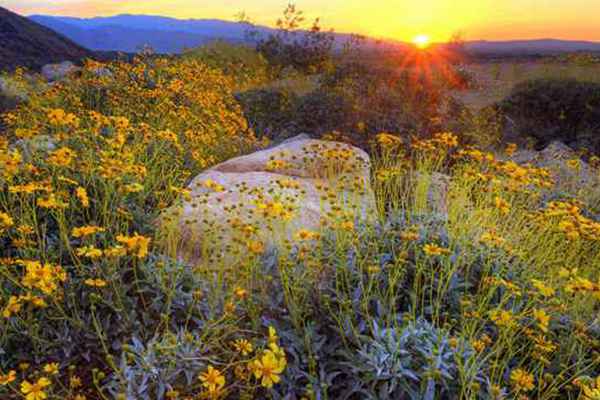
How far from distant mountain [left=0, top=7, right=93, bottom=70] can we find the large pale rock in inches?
1016

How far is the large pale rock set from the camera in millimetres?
3404

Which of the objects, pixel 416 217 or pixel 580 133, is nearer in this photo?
pixel 416 217

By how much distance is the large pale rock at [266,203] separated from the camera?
340 cm

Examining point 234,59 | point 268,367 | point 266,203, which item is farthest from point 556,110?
point 268,367

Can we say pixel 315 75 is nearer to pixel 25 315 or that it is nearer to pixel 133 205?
pixel 133 205

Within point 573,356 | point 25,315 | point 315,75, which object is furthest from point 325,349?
point 315,75

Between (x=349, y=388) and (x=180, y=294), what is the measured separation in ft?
3.77

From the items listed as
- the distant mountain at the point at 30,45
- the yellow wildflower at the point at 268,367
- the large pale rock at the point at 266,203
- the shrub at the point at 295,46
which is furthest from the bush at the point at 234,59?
the distant mountain at the point at 30,45

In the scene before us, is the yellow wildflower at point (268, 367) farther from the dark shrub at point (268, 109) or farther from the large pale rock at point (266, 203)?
the dark shrub at point (268, 109)

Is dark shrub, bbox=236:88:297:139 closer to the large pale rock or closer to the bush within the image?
the bush

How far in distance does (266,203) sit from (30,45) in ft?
111

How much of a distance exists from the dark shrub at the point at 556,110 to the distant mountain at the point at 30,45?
78.2 feet

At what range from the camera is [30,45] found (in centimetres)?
3234

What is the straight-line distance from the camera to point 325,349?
292 centimetres
